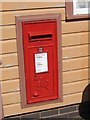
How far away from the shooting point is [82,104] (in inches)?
171

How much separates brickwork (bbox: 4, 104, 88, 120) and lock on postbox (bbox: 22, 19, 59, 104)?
0.72 feet

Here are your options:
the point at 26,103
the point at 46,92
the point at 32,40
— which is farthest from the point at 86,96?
the point at 32,40

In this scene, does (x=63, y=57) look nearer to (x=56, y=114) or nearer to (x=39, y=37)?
(x=39, y=37)

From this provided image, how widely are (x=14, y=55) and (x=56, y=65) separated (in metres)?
0.60

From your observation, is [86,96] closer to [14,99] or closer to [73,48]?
[73,48]

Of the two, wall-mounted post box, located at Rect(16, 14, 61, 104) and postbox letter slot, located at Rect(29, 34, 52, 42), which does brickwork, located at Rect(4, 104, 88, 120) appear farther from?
postbox letter slot, located at Rect(29, 34, 52, 42)

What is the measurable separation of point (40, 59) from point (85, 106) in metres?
1.04

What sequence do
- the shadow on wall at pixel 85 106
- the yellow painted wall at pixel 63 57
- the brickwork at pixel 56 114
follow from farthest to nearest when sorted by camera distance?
the shadow on wall at pixel 85 106, the brickwork at pixel 56 114, the yellow painted wall at pixel 63 57

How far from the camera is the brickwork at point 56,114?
13.4 ft

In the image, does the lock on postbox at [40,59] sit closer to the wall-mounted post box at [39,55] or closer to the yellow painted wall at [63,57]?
the wall-mounted post box at [39,55]

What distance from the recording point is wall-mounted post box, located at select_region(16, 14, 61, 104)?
3.76m

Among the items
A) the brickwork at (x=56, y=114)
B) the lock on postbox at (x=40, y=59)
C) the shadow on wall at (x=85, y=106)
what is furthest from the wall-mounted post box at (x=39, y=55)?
the shadow on wall at (x=85, y=106)

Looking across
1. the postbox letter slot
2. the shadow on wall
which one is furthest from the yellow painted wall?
the postbox letter slot

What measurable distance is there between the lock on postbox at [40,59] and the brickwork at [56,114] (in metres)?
0.22
